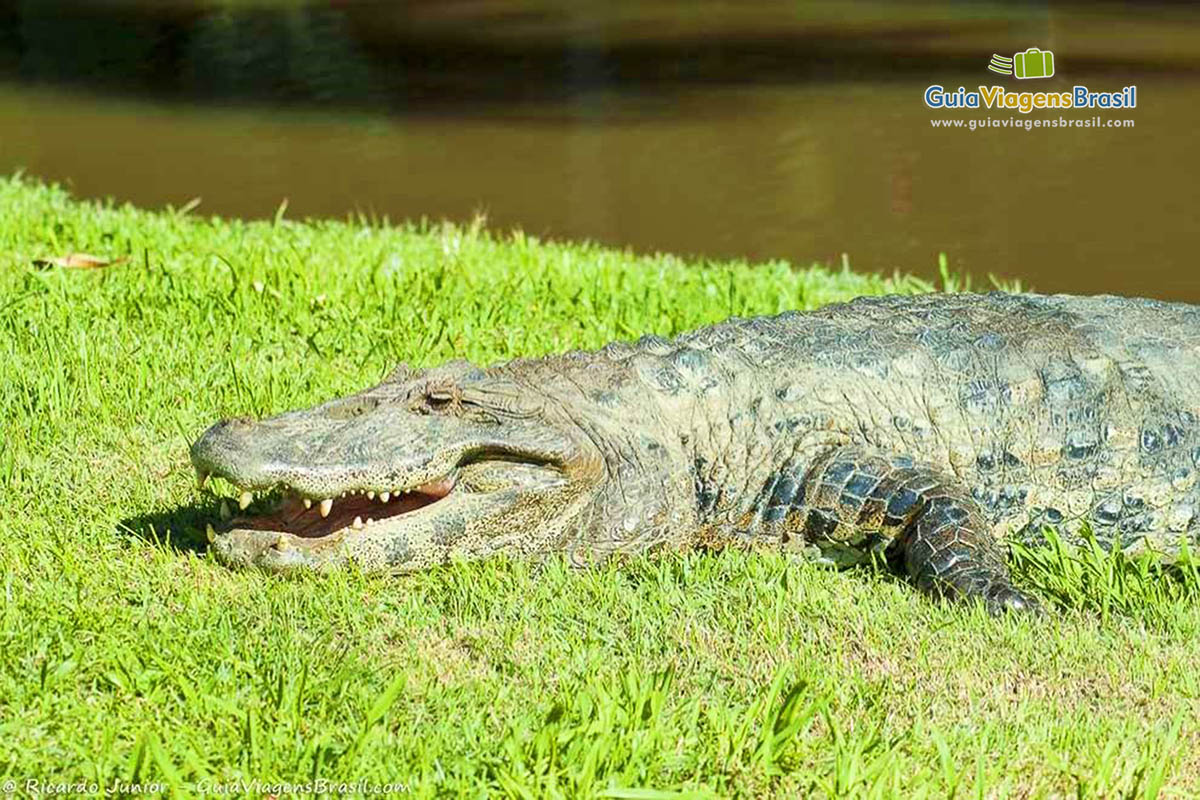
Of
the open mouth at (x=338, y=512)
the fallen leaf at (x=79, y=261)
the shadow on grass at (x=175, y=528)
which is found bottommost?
the shadow on grass at (x=175, y=528)

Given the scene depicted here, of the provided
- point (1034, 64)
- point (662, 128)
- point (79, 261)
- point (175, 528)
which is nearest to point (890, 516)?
point (175, 528)

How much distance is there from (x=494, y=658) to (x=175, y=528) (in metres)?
1.29

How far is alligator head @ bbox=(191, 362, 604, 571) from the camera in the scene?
4484mm

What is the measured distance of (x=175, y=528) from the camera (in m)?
4.91

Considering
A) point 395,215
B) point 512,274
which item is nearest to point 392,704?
point 512,274

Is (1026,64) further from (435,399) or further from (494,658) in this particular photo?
(494,658)

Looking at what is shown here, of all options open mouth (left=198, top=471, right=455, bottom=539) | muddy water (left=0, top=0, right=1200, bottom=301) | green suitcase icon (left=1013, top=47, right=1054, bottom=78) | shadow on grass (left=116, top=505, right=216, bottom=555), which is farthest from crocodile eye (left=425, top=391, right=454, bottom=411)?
green suitcase icon (left=1013, top=47, right=1054, bottom=78)

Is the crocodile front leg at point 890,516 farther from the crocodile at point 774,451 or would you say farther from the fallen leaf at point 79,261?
the fallen leaf at point 79,261

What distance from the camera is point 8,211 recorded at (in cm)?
827

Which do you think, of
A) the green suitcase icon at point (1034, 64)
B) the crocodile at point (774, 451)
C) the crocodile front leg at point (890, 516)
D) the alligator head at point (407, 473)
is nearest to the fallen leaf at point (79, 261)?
the crocodile at point (774, 451)

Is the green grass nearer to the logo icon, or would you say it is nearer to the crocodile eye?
the crocodile eye

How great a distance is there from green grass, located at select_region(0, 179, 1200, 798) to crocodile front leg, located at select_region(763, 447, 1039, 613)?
13 cm

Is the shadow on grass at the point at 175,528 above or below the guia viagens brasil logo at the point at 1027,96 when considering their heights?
below

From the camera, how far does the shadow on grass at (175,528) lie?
189 inches
